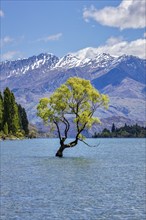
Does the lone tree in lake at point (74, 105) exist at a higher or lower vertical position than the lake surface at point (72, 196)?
higher

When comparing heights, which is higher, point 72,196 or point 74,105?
point 74,105

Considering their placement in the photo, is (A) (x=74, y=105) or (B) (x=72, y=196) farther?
(A) (x=74, y=105)

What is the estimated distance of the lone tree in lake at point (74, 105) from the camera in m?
89.1

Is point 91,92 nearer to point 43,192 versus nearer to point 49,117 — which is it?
point 49,117

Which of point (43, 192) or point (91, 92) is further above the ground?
point (91, 92)

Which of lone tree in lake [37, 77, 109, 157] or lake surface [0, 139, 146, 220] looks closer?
lake surface [0, 139, 146, 220]

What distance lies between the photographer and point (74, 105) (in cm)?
9012

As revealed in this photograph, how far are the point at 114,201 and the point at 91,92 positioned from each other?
54.7 meters

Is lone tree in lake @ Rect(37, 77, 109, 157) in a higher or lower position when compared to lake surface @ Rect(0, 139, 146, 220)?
higher

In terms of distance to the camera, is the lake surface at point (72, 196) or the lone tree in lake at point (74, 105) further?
the lone tree in lake at point (74, 105)

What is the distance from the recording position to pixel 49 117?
91688mm

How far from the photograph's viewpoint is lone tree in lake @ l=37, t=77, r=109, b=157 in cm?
8912

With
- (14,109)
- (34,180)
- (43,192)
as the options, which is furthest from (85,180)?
(14,109)

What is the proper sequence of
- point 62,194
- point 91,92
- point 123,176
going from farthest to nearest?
point 91,92, point 123,176, point 62,194
